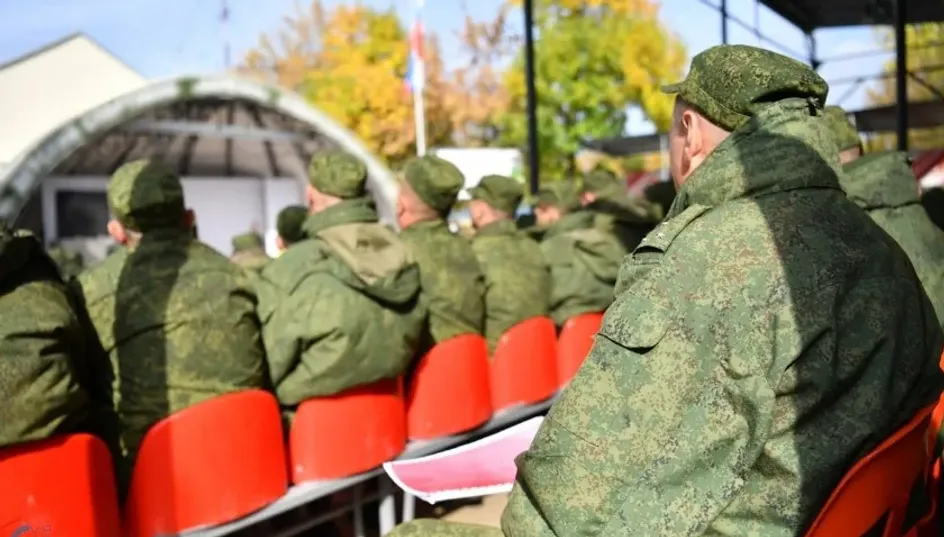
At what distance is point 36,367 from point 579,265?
134 inches

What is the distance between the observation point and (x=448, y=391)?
3.81 meters

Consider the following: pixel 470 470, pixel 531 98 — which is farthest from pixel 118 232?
pixel 531 98

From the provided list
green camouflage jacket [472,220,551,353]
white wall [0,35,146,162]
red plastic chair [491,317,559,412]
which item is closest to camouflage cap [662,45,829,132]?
red plastic chair [491,317,559,412]

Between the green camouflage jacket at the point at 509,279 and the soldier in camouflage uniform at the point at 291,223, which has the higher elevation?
the soldier in camouflage uniform at the point at 291,223

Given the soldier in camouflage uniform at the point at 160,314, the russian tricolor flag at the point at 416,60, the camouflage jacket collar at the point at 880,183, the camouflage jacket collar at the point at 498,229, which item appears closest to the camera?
the soldier in camouflage uniform at the point at 160,314

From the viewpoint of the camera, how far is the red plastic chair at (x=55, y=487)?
7.32ft

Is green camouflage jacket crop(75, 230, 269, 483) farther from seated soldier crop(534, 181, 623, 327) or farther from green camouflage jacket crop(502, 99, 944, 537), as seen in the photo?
seated soldier crop(534, 181, 623, 327)

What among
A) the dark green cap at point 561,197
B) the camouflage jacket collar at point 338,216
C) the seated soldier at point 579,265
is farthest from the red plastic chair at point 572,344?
the camouflage jacket collar at point 338,216

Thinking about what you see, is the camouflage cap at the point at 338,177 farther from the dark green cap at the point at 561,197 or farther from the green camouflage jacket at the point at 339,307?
the dark green cap at the point at 561,197

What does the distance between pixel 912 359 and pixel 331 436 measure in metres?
2.15

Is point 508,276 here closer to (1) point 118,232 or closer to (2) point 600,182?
(1) point 118,232

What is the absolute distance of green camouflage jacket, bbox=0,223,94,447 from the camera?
2244mm

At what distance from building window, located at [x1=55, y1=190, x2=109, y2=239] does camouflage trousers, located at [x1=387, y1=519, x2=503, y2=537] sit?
10867mm

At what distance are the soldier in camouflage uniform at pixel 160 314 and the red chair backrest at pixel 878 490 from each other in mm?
2080
